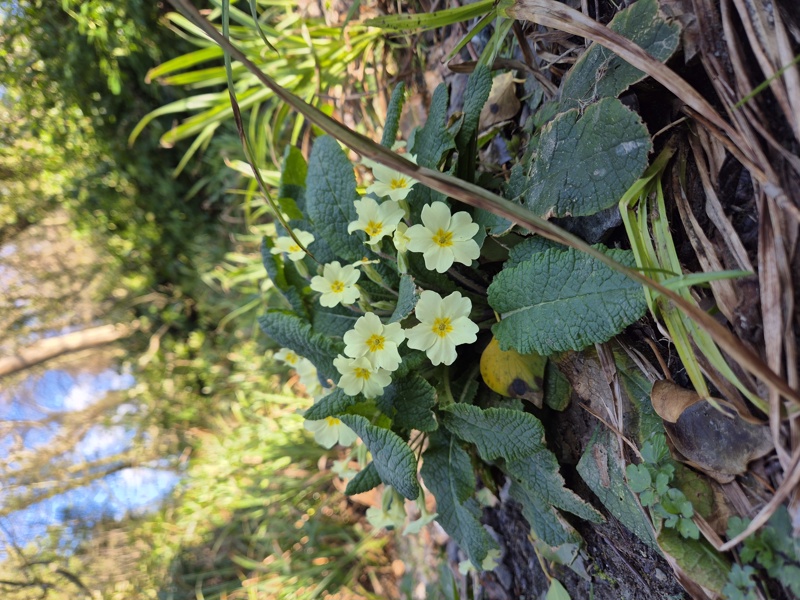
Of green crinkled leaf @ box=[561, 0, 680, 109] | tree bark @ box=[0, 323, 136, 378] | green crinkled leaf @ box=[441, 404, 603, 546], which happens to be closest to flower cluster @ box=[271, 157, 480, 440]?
green crinkled leaf @ box=[441, 404, 603, 546]

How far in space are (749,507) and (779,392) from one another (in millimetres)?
180

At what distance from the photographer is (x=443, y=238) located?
0.71m

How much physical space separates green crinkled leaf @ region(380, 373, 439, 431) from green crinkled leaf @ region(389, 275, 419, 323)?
118mm

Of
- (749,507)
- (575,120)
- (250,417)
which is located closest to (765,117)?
(575,120)

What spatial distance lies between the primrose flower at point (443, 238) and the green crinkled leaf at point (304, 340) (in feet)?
0.74

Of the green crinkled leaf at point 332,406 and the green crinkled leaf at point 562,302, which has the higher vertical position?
the green crinkled leaf at point 562,302

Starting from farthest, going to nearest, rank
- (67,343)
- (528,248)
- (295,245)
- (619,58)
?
(67,343) < (295,245) < (528,248) < (619,58)

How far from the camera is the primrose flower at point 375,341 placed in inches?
28.0

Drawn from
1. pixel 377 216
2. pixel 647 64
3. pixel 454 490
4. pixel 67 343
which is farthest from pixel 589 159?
pixel 67 343

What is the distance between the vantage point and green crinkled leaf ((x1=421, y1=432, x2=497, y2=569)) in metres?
0.79

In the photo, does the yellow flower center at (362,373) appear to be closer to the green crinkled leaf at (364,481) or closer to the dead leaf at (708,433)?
the green crinkled leaf at (364,481)

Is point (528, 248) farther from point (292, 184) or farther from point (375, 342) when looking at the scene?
point (292, 184)

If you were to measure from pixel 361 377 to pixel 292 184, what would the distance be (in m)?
0.51

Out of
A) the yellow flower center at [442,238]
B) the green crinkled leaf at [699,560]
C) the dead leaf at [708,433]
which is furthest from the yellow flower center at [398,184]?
the green crinkled leaf at [699,560]
